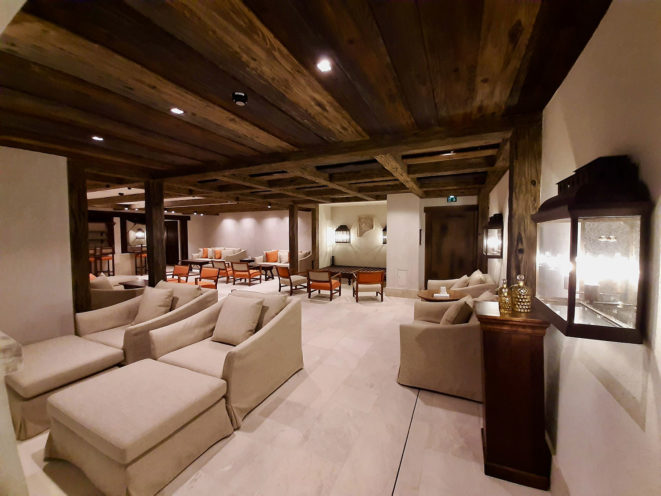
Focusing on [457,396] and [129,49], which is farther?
[457,396]

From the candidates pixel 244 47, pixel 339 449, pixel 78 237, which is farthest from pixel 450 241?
pixel 78 237

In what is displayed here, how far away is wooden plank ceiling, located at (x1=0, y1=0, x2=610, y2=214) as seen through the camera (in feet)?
4.01

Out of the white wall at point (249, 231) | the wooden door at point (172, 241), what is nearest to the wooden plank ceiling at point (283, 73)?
the white wall at point (249, 231)

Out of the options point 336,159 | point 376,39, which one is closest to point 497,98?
point 376,39

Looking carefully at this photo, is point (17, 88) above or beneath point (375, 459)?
above

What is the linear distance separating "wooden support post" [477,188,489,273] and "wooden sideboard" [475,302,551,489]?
13.7 feet

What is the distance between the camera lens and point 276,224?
1099 cm

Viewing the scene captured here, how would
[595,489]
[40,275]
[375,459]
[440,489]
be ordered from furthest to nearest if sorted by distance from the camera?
1. [40,275]
2. [375,459]
3. [440,489]
4. [595,489]

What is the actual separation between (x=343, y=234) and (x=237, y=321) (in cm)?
710

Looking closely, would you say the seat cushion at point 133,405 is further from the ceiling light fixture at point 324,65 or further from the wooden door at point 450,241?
the wooden door at point 450,241

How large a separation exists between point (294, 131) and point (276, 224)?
8.63 meters

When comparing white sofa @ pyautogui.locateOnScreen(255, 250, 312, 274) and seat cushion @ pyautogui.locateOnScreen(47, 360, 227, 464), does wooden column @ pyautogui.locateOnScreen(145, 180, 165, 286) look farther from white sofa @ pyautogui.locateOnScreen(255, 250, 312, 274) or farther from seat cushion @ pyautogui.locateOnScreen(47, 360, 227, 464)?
white sofa @ pyautogui.locateOnScreen(255, 250, 312, 274)

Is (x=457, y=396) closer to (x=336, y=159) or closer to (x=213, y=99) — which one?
(x=336, y=159)

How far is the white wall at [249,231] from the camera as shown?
1060 centimetres
